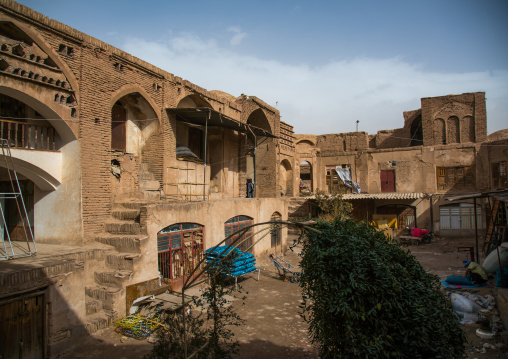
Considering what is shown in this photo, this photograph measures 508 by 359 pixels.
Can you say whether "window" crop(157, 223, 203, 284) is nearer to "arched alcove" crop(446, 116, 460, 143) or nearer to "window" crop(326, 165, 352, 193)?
"window" crop(326, 165, 352, 193)

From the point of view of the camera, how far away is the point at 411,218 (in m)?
24.1

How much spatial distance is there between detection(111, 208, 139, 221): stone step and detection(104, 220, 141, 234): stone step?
0.77 feet

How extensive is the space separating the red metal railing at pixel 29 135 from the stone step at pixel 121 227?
2917mm

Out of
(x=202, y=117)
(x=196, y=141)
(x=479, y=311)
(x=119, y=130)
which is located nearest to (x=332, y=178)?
(x=196, y=141)

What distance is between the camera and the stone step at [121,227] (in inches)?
410

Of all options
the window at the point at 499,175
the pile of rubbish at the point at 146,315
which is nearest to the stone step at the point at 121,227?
the pile of rubbish at the point at 146,315

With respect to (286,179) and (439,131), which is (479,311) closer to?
(286,179)

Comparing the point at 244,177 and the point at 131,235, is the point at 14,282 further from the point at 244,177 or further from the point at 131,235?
the point at 244,177

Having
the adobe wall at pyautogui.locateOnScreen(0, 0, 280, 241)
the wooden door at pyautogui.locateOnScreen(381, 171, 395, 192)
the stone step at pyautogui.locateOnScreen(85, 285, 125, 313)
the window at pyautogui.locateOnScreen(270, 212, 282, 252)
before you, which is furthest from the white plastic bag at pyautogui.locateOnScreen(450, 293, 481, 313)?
the wooden door at pyautogui.locateOnScreen(381, 171, 395, 192)

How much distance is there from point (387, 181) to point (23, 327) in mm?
25390

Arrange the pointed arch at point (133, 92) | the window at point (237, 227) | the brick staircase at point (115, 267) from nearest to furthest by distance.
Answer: the brick staircase at point (115, 267), the pointed arch at point (133, 92), the window at point (237, 227)

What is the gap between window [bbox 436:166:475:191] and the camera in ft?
79.2

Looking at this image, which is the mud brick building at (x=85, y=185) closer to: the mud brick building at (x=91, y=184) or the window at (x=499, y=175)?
the mud brick building at (x=91, y=184)

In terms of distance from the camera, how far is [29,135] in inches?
388
